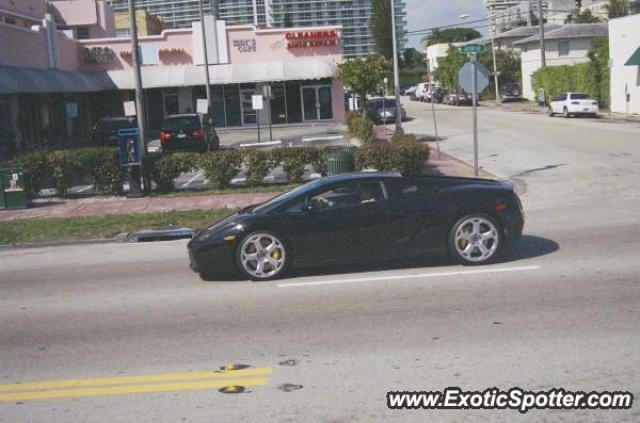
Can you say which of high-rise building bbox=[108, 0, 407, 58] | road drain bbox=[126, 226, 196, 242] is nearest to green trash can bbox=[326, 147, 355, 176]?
road drain bbox=[126, 226, 196, 242]

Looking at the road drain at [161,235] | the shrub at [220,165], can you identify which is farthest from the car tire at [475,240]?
the shrub at [220,165]

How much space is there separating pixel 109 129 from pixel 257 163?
19468mm

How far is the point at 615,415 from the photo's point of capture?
5121 mm

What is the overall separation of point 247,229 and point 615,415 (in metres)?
5.48

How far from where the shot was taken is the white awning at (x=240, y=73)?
4616 cm

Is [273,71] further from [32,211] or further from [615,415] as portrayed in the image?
[615,415]

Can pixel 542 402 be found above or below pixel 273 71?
below

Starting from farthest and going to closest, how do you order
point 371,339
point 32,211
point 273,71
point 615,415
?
point 273,71
point 32,211
point 371,339
point 615,415

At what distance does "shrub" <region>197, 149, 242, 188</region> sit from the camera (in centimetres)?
2006

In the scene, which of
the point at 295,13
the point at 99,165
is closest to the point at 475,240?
the point at 99,165

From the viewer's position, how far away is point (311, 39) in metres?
47.6

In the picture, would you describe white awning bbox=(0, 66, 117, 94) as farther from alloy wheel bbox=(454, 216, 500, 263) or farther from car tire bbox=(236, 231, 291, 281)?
alloy wheel bbox=(454, 216, 500, 263)

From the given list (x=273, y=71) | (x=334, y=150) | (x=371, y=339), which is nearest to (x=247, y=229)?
(x=371, y=339)

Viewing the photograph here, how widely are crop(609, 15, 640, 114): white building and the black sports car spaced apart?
35118 mm
